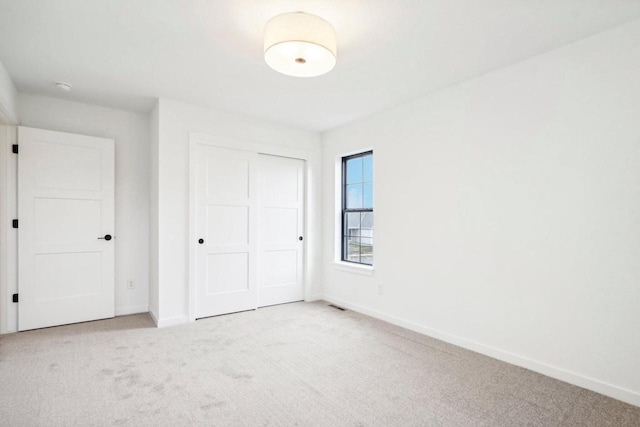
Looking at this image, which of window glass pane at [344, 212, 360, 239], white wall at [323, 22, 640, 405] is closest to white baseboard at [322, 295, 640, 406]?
white wall at [323, 22, 640, 405]

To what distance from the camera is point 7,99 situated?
3.15m

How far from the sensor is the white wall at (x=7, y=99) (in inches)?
116

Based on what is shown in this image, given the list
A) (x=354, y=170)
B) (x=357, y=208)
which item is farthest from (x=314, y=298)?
(x=354, y=170)

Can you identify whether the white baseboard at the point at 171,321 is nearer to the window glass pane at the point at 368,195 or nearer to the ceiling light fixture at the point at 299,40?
the window glass pane at the point at 368,195

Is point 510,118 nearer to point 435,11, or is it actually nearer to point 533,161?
point 533,161

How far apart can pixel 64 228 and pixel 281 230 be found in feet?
8.26

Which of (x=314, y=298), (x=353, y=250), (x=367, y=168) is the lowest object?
(x=314, y=298)

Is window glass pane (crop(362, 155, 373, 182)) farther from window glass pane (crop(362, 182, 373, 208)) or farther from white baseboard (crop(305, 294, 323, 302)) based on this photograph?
white baseboard (crop(305, 294, 323, 302))

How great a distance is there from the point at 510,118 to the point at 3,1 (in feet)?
12.2

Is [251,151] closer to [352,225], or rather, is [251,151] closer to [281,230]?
[281,230]

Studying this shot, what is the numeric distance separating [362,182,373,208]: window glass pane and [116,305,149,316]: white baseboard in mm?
3140

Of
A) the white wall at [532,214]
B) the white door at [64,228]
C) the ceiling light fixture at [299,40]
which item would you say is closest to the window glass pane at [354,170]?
the white wall at [532,214]

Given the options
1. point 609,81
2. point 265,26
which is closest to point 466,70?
point 609,81

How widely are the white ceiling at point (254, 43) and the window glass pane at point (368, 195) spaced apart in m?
1.15
